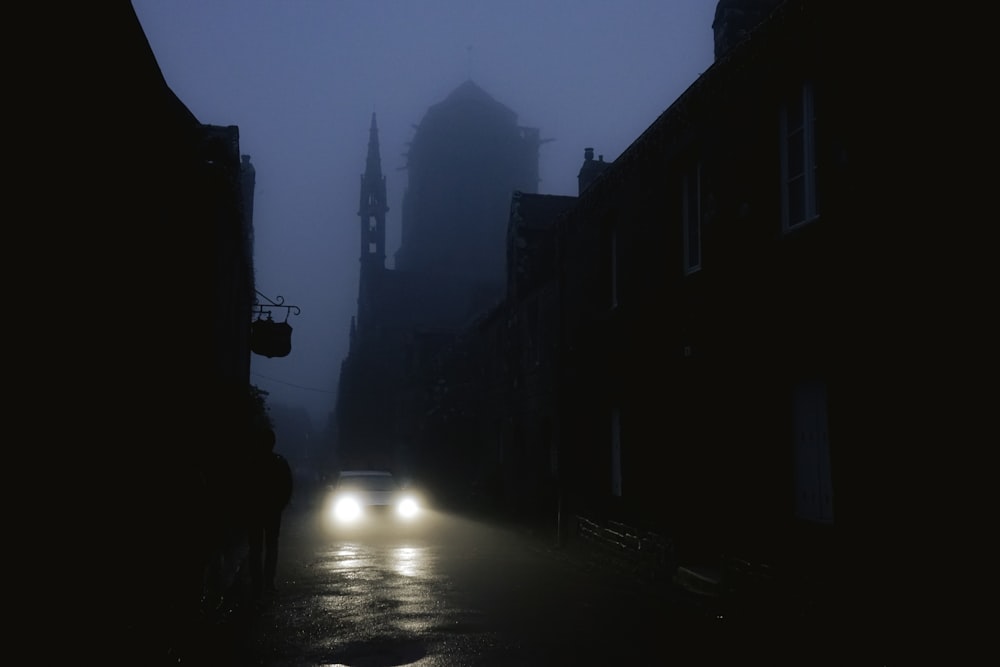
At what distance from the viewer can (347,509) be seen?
932 inches

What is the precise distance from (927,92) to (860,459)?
3.46 meters

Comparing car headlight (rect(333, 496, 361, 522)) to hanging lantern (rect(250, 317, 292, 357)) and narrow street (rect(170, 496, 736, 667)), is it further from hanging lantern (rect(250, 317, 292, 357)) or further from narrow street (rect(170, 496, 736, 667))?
hanging lantern (rect(250, 317, 292, 357))

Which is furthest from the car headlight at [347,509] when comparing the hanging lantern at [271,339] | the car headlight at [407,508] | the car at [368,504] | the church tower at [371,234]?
the church tower at [371,234]

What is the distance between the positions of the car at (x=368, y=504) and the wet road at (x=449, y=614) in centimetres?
640

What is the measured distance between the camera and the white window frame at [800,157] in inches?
407

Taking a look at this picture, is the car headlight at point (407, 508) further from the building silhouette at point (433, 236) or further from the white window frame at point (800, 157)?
the building silhouette at point (433, 236)

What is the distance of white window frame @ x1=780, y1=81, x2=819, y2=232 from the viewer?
33.9 ft

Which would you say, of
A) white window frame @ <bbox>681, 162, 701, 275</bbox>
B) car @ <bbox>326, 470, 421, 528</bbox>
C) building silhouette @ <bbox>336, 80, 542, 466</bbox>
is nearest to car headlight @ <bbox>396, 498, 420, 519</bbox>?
car @ <bbox>326, 470, 421, 528</bbox>

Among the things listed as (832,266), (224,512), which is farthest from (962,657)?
(224,512)

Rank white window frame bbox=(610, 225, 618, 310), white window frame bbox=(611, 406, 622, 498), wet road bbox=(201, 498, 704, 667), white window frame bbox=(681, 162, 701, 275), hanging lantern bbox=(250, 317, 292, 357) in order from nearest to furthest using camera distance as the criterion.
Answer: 1. wet road bbox=(201, 498, 704, 667)
2. white window frame bbox=(681, 162, 701, 275)
3. hanging lantern bbox=(250, 317, 292, 357)
4. white window frame bbox=(611, 406, 622, 498)
5. white window frame bbox=(610, 225, 618, 310)

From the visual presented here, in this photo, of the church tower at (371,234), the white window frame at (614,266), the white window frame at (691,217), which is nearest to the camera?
the white window frame at (691,217)

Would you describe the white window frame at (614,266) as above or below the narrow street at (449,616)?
above

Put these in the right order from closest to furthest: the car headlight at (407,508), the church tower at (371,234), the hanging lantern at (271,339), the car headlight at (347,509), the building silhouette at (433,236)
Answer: the hanging lantern at (271,339), the car headlight at (347,509), the car headlight at (407,508), the building silhouette at (433,236), the church tower at (371,234)

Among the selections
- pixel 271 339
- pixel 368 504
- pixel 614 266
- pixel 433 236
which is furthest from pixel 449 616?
Answer: pixel 433 236
